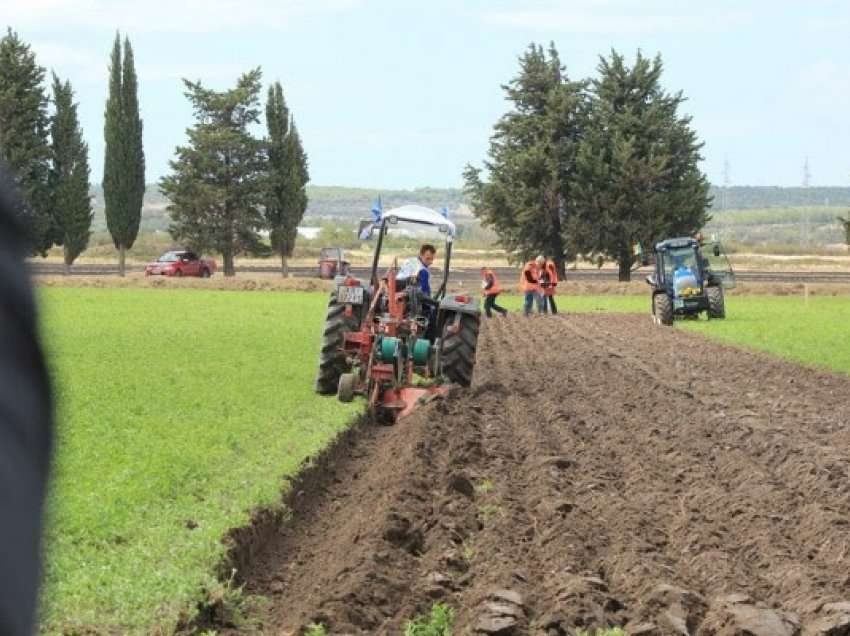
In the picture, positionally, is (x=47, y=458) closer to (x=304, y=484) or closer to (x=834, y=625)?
(x=834, y=625)

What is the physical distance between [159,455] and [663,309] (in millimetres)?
26658

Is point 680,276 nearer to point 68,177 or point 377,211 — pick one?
point 377,211

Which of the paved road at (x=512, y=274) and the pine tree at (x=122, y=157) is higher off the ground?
the pine tree at (x=122, y=157)

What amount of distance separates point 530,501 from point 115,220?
5884cm

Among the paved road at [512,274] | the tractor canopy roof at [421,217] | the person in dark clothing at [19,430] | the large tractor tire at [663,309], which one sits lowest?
the paved road at [512,274]

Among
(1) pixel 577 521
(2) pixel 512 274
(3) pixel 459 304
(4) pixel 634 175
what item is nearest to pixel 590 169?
(4) pixel 634 175

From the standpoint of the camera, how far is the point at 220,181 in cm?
7175

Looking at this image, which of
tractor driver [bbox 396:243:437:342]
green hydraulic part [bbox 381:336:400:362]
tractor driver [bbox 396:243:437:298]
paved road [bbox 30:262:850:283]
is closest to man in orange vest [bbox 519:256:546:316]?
paved road [bbox 30:262:850:283]

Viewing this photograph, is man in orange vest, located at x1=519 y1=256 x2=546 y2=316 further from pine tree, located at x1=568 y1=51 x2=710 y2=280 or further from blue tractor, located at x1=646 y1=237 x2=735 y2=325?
pine tree, located at x1=568 y1=51 x2=710 y2=280

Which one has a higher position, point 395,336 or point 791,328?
point 395,336

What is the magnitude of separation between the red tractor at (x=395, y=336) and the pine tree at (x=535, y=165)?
1861 inches

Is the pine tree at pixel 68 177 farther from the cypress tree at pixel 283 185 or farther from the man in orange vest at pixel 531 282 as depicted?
the man in orange vest at pixel 531 282

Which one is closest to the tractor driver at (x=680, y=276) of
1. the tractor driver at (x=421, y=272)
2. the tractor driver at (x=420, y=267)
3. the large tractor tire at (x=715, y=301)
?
the large tractor tire at (x=715, y=301)

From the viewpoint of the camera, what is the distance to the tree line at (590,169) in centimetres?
6431
